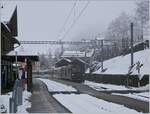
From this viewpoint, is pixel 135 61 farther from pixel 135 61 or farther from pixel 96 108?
pixel 96 108

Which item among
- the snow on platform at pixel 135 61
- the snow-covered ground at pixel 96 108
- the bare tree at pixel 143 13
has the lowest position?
the snow-covered ground at pixel 96 108

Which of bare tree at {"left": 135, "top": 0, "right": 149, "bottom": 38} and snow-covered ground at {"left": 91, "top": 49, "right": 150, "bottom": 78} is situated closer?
snow-covered ground at {"left": 91, "top": 49, "right": 150, "bottom": 78}

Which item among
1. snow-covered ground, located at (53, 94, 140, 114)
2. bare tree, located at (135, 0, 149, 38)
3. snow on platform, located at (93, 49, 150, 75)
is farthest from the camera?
bare tree, located at (135, 0, 149, 38)

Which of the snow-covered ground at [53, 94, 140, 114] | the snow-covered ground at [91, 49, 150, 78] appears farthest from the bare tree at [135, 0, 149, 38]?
the snow-covered ground at [53, 94, 140, 114]

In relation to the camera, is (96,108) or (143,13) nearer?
(96,108)

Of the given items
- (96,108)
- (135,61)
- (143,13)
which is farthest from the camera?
(143,13)

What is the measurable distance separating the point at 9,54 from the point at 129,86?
17880mm

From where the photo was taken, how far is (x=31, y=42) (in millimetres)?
88688

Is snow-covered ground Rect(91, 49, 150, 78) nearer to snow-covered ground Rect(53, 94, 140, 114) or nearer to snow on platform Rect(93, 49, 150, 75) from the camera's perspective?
snow on platform Rect(93, 49, 150, 75)

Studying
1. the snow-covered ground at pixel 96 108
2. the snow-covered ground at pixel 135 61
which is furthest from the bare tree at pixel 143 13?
the snow-covered ground at pixel 96 108

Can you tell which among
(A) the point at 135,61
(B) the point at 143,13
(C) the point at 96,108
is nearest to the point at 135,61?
(A) the point at 135,61

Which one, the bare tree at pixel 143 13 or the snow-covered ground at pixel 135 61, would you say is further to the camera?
the bare tree at pixel 143 13

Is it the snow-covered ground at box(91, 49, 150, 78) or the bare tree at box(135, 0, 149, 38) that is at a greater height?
the bare tree at box(135, 0, 149, 38)

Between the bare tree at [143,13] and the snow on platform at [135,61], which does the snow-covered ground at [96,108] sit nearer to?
the snow on platform at [135,61]
